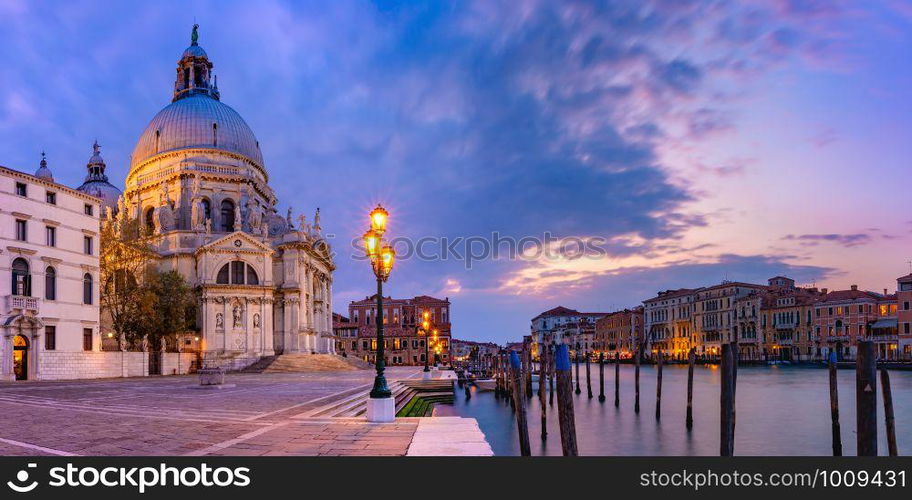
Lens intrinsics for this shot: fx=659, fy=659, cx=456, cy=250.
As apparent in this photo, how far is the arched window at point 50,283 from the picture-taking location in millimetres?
31667

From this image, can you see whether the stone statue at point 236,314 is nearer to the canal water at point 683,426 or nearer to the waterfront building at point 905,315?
the canal water at point 683,426

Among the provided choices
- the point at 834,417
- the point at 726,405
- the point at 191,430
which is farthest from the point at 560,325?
the point at 191,430

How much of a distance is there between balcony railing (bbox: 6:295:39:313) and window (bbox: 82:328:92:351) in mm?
3716

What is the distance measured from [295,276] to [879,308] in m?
67.2

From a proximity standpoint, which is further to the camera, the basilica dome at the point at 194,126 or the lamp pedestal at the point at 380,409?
the basilica dome at the point at 194,126

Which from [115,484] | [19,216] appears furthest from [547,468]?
[19,216]

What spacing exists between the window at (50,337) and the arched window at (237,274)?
60.5ft

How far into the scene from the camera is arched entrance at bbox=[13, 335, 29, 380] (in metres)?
30.1

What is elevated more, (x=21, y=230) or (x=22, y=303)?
(x=21, y=230)

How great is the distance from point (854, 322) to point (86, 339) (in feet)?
261

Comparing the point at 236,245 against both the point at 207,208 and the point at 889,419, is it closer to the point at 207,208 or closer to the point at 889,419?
the point at 207,208

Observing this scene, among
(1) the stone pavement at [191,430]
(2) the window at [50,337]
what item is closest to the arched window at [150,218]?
(2) the window at [50,337]

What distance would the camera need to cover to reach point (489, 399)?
36562 millimetres

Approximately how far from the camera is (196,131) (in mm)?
59719
